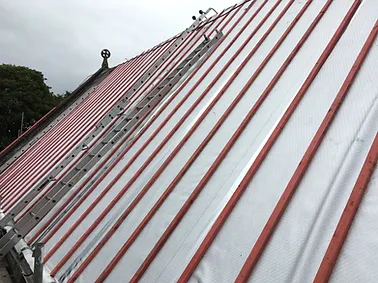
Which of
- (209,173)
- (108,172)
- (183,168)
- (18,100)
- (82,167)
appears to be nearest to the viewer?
(209,173)

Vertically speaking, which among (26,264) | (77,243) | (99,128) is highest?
(99,128)

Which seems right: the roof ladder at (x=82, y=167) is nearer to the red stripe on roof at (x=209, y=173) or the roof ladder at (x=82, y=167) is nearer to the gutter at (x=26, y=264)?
the gutter at (x=26, y=264)

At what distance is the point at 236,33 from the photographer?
18.4ft

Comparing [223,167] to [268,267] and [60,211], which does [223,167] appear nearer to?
[268,267]

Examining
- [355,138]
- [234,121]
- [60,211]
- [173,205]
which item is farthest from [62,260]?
[355,138]

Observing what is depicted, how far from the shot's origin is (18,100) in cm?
3491

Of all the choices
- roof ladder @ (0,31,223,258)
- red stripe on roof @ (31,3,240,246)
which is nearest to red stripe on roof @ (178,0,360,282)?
red stripe on roof @ (31,3,240,246)

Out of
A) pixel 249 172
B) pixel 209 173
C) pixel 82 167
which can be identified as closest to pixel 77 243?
pixel 82 167

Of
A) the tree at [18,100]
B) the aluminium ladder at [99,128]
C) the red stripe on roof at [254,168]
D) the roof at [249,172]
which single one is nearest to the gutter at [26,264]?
the roof at [249,172]

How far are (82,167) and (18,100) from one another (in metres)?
34.3

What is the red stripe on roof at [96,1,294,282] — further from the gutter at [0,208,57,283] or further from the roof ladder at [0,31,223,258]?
the roof ladder at [0,31,223,258]

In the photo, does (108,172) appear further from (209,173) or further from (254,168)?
(254,168)

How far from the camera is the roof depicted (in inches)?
79.4

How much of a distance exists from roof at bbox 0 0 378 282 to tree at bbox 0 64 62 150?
107 feet
